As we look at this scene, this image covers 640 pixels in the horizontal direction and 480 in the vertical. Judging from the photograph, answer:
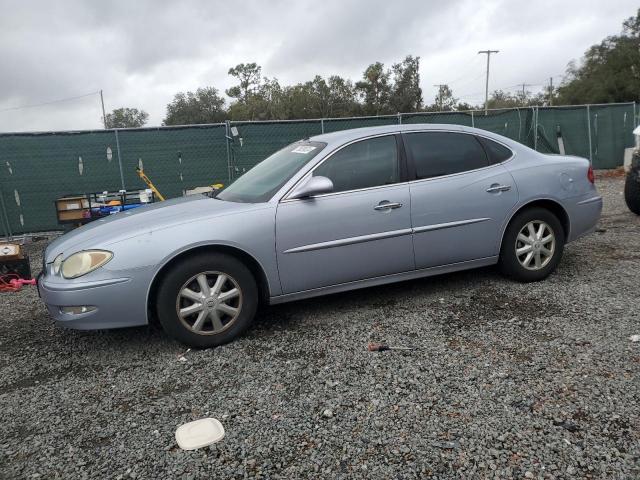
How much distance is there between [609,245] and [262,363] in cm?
460

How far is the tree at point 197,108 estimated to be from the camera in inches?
2432

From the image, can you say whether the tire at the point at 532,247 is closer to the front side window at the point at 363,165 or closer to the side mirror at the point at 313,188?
the front side window at the point at 363,165

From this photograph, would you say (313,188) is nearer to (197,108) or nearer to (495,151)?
(495,151)

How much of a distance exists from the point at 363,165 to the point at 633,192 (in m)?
5.54

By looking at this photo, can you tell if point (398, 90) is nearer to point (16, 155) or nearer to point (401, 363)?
point (16, 155)

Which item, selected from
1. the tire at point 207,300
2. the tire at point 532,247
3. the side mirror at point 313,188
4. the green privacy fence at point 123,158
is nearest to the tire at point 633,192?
the tire at point 532,247

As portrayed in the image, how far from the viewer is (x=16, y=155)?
850 centimetres

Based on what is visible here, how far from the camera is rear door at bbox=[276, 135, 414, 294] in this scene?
352 cm

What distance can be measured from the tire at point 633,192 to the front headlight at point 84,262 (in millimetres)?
7334

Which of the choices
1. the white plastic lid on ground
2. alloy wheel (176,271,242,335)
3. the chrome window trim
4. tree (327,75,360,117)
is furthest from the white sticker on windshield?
tree (327,75,360,117)

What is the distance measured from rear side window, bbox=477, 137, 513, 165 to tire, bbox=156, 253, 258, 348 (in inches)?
95.0

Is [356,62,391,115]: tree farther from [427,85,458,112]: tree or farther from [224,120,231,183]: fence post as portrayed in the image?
[224,120,231,183]: fence post

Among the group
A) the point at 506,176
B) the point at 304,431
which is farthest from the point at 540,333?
the point at 304,431

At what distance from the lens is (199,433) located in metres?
2.41
